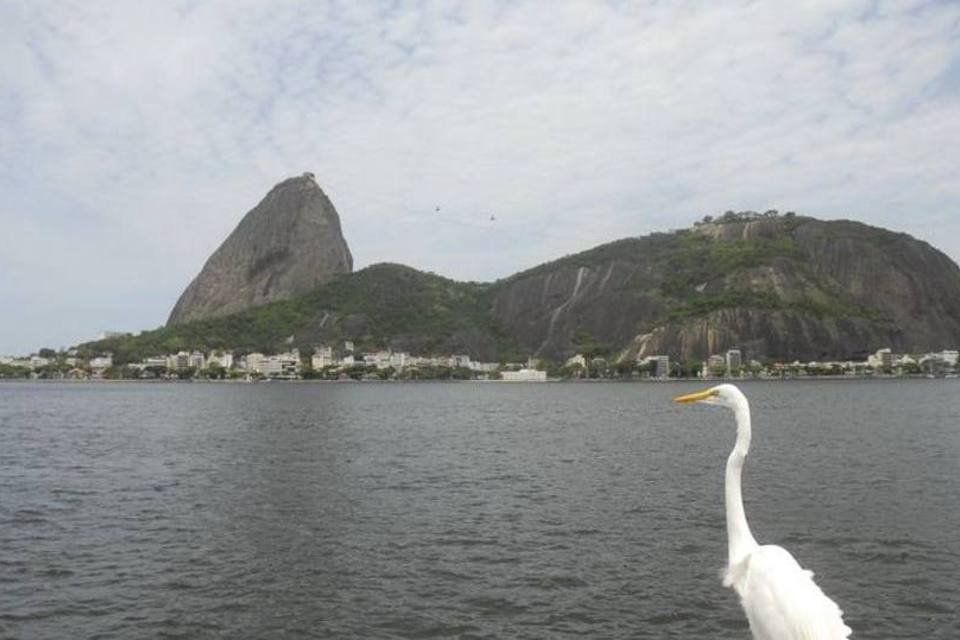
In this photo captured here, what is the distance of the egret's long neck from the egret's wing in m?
0.20

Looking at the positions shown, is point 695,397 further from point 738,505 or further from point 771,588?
point 771,588

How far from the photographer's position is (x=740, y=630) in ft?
48.4

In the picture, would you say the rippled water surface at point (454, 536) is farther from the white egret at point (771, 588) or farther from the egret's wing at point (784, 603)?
the egret's wing at point (784, 603)

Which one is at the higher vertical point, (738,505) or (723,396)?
(723,396)

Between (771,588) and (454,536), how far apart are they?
1430cm

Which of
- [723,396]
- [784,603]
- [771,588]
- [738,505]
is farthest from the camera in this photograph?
[723,396]

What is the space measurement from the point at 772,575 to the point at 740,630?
6288mm

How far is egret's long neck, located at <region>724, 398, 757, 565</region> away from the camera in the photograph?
32.6ft

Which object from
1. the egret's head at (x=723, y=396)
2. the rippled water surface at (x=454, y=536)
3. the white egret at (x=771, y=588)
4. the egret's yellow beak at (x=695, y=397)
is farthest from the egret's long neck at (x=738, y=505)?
the rippled water surface at (x=454, y=536)

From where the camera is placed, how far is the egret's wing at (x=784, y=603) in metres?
8.77

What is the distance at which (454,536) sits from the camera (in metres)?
22.6

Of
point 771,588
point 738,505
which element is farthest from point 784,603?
point 738,505

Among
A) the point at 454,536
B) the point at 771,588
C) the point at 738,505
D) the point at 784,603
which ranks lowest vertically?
the point at 454,536

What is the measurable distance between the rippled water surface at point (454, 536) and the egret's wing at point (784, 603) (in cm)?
565
